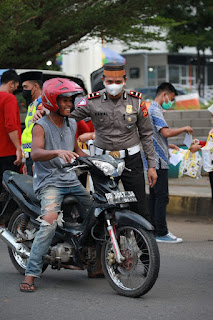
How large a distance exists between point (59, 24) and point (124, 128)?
714 centimetres

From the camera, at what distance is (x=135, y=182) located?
20.6 feet

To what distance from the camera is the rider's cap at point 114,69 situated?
6.17m

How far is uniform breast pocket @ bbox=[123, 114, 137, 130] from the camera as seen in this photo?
6246mm

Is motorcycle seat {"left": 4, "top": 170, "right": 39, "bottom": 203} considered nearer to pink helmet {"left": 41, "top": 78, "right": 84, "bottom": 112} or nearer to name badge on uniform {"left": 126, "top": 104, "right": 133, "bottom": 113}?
pink helmet {"left": 41, "top": 78, "right": 84, "bottom": 112}

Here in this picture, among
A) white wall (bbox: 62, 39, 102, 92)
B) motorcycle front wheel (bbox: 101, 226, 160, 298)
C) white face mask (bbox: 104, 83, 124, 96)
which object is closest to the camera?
motorcycle front wheel (bbox: 101, 226, 160, 298)

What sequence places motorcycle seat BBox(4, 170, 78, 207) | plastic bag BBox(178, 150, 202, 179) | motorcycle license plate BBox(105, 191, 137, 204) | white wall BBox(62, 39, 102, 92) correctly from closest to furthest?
motorcycle license plate BBox(105, 191, 137, 204)
motorcycle seat BBox(4, 170, 78, 207)
plastic bag BBox(178, 150, 202, 179)
white wall BBox(62, 39, 102, 92)

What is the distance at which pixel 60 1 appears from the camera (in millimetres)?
12211

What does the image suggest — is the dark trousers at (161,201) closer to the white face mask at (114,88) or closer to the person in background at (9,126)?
the person in background at (9,126)

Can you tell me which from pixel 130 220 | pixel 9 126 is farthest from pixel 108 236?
pixel 9 126

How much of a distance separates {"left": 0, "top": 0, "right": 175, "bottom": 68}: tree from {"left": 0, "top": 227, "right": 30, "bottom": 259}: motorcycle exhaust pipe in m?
5.81

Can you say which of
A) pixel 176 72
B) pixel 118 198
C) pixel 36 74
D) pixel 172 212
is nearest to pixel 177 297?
pixel 118 198

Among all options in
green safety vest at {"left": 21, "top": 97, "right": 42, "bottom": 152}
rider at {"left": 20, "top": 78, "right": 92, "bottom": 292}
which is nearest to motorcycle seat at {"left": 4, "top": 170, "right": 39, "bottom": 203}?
rider at {"left": 20, "top": 78, "right": 92, "bottom": 292}

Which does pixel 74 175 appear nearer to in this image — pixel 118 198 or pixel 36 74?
→ pixel 118 198

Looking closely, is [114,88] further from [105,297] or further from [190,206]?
[190,206]
